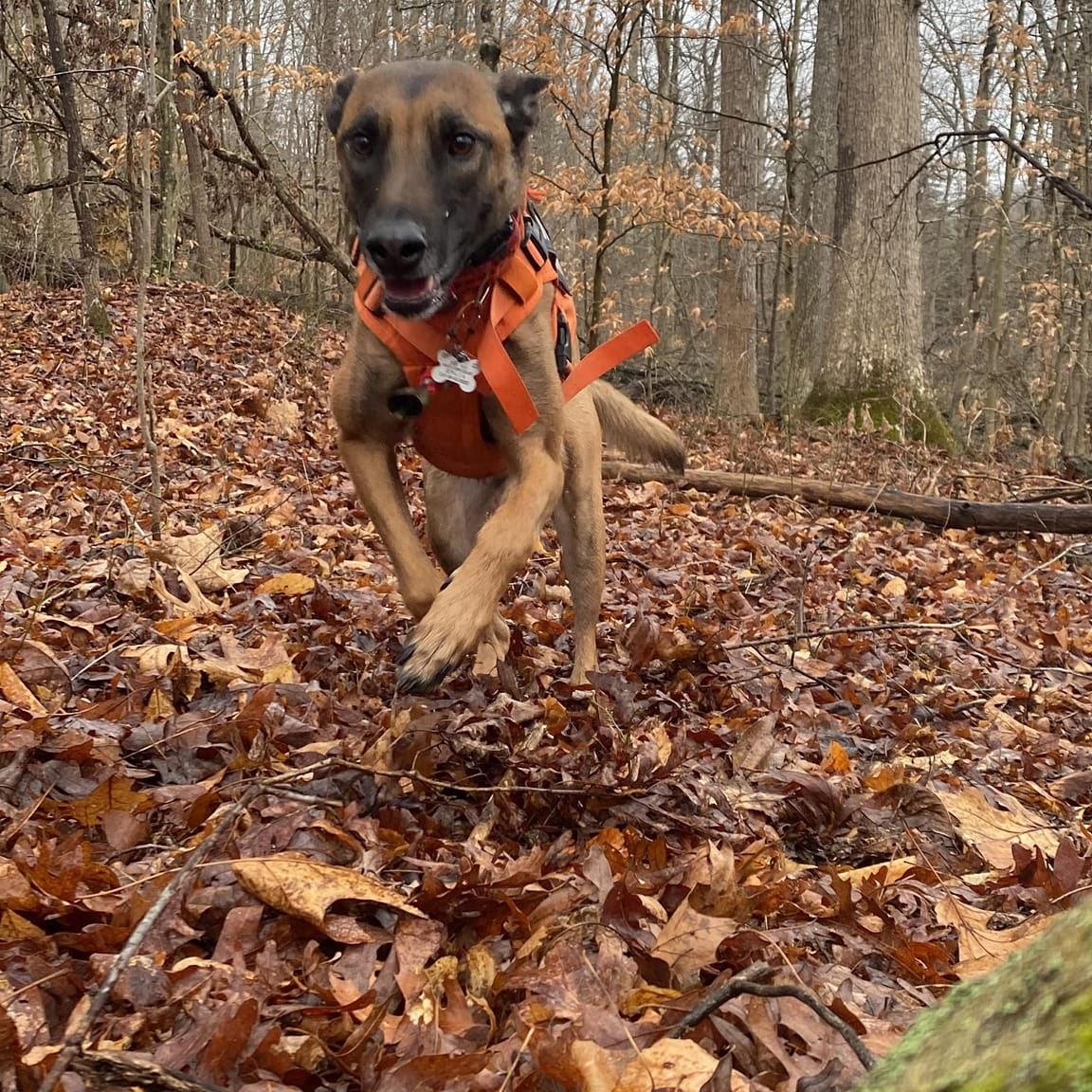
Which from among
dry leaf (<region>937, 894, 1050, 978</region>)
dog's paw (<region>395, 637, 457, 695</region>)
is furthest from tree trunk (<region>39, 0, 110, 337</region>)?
dry leaf (<region>937, 894, 1050, 978</region>)

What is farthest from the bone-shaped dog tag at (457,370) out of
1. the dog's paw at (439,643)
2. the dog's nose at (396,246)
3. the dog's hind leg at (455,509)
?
the dog's hind leg at (455,509)

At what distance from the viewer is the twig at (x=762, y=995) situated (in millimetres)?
1427

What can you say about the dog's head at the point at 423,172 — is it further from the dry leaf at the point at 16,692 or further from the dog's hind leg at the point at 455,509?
the dry leaf at the point at 16,692

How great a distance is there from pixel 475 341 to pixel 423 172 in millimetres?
592

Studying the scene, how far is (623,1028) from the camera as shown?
171 cm

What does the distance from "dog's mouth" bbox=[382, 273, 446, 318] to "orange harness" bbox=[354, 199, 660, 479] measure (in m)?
0.12

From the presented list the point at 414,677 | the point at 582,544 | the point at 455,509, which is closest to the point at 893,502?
the point at 582,544

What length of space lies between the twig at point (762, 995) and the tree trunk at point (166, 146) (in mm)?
10335

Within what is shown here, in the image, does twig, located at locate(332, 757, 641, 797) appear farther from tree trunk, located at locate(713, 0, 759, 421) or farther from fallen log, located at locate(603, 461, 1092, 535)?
tree trunk, located at locate(713, 0, 759, 421)

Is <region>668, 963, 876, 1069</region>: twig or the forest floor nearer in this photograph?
<region>668, 963, 876, 1069</region>: twig

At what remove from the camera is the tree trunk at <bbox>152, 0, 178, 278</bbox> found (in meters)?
10.9

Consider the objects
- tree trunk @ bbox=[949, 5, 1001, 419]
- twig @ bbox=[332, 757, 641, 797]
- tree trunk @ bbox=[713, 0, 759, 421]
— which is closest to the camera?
twig @ bbox=[332, 757, 641, 797]

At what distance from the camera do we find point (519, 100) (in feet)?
12.3

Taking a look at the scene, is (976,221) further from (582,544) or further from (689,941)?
(689,941)
